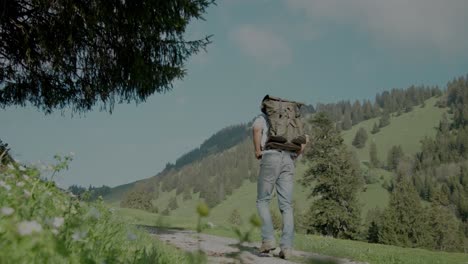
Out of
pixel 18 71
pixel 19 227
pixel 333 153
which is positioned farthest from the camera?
pixel 333 153

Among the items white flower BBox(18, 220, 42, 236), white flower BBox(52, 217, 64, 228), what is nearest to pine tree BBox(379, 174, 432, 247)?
white flower BBox(52, 217, 64, 228)

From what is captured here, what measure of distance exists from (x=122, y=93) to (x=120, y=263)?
12454mm

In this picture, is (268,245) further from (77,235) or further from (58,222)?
(58,222)

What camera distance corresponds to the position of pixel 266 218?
296 inches

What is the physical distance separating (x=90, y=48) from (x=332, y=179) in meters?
42.0

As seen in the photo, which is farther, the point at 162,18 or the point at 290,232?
the point at 162,18

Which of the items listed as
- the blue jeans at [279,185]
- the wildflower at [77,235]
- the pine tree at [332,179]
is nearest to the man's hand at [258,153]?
the blue jeans at [279,185]

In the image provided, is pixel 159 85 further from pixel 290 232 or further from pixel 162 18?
pixel 290 232

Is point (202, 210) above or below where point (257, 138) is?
below

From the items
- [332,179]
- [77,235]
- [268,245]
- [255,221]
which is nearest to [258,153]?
[268,245]

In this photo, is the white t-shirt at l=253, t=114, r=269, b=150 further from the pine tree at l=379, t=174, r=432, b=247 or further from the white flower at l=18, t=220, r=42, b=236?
the pine tree at l=379, t=174, r=432, b=247

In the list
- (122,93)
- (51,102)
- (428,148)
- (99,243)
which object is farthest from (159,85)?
(428,148)

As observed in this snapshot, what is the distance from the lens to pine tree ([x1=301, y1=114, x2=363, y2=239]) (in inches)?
2051

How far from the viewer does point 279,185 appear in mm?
7855
